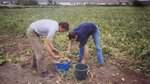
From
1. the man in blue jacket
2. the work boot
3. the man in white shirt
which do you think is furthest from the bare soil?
the man in blue jacket

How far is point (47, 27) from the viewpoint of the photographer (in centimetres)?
581

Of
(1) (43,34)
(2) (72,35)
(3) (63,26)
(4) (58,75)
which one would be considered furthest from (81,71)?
(1) (43,34)

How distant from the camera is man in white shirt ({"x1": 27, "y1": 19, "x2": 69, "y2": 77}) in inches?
221

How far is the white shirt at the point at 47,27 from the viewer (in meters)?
5.60

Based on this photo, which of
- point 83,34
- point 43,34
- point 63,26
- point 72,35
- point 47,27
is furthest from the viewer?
point 83,34

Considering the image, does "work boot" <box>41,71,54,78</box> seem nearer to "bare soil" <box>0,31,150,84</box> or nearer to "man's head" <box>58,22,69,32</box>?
"bare soil" <box>0,31,150,84</box>

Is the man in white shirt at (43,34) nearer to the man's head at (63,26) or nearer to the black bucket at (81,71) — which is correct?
the man's head at (63,26)

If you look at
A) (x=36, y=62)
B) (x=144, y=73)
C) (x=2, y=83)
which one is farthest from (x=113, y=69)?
(x=2, y=83)

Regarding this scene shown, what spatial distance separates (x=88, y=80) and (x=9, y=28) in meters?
9.54

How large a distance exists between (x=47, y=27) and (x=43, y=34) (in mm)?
361

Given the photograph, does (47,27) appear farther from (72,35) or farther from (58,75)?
(58,75)

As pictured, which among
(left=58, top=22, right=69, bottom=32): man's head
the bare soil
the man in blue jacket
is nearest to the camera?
(left=58, top=22, right=69, bottom=32): man's head

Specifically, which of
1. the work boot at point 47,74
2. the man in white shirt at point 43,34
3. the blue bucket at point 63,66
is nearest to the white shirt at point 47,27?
the man in white shirt at point 43,34

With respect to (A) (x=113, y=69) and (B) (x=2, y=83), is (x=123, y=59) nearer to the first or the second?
(A) (x=113, y=69)
